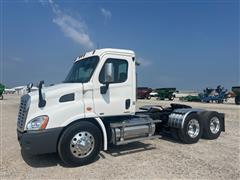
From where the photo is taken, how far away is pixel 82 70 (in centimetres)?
616

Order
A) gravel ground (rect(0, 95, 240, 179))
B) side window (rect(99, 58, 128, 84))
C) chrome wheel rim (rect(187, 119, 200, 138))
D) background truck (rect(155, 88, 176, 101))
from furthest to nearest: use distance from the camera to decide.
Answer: background truck (rect(155, 88, 176, 101)), chrome wheel rim (rect(187, 119, 200, 138)), side window (rect(99, 58, 128, 84)), gravel ground (rect(0, 95, 240, 179))

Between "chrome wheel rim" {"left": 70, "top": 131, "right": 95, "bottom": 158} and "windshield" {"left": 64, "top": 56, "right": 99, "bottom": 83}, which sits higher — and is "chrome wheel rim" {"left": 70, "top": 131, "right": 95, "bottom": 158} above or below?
below

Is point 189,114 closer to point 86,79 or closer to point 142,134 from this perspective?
point 142,134

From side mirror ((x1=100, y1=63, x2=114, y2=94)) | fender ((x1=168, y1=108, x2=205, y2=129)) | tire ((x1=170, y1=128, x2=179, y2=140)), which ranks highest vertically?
side mirror ((x1=100, y1=63, x2=114, y2=94))

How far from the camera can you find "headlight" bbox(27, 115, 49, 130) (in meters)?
4.99

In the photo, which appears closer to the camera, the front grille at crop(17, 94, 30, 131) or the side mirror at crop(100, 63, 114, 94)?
the front grille at crop(17, 94, 30, 131)

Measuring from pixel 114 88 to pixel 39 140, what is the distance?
2289 millimetres

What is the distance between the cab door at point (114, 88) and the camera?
227 inches

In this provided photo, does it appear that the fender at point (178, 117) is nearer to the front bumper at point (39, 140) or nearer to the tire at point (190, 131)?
the tire at point (190, 131)

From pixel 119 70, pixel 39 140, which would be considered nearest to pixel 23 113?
pixel 39 140

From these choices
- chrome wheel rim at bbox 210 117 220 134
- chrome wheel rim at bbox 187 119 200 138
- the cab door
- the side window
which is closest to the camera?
the cab door

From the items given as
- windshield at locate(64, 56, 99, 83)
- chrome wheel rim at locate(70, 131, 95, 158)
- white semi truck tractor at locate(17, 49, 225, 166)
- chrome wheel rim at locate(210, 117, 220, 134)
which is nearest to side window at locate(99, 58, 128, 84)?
white semi truck tractor at locate(17, 49, 225, 166)

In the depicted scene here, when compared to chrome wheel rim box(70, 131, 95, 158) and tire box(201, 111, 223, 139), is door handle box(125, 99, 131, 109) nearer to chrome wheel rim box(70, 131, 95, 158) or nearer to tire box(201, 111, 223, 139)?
chrome wheel rim box(70, 131, 95, 158)

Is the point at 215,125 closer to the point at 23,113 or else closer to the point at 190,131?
the point at 190,131
